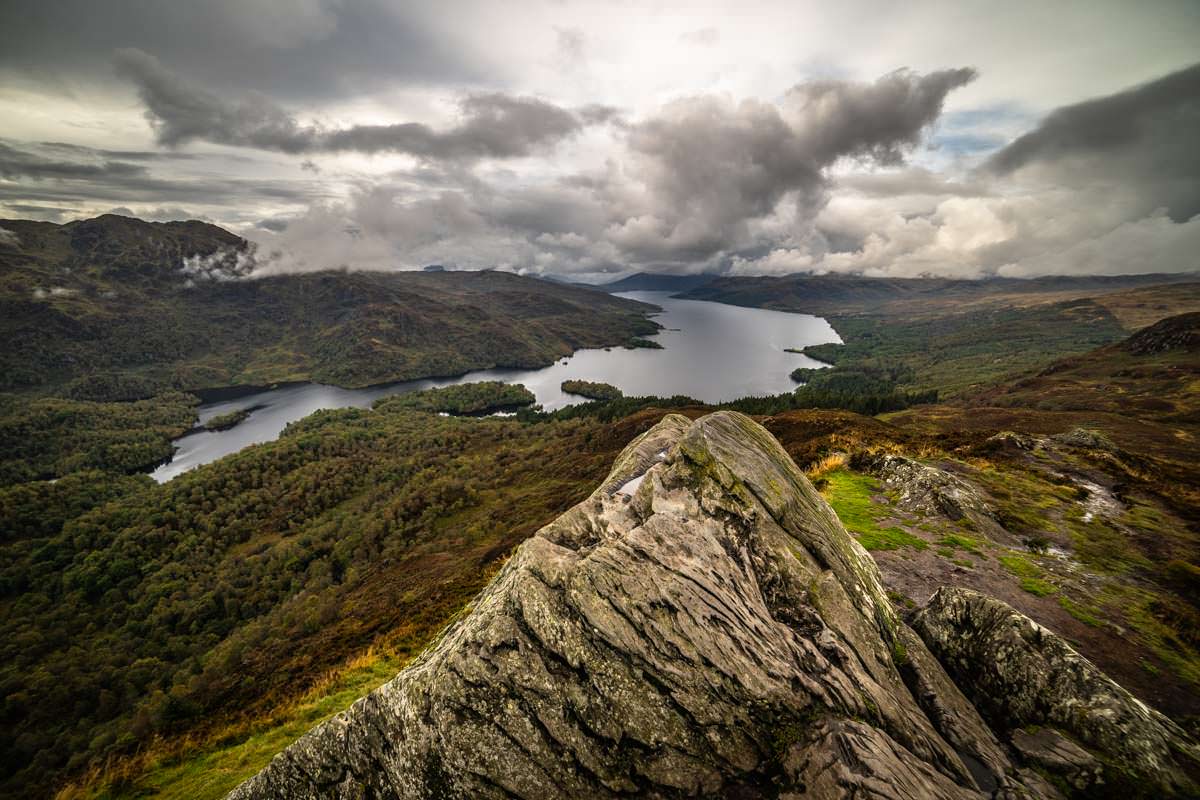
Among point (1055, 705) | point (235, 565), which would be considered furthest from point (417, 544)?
point (1055, 705)

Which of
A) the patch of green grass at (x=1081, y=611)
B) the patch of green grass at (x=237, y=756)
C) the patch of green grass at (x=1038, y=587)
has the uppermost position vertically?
the patch of green grass at (x=1081, y=611)

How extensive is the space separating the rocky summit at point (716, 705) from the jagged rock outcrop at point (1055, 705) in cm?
4

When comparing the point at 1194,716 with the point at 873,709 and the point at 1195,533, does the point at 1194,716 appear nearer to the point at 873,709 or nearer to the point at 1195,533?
the point at 873,709

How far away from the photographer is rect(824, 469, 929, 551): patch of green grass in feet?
61.6

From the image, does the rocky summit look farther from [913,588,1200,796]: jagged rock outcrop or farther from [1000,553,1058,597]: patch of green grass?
[1000,553,1058,597]: patch of green grass

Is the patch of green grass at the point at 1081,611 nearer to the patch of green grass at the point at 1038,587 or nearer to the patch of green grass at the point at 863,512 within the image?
the patch of green grass at the point at 1038,587

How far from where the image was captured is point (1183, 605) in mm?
14977

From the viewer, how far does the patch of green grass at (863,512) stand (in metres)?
18.8

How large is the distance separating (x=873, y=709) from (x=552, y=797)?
286 inches

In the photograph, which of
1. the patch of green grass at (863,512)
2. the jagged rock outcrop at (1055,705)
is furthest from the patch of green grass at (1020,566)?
the jagged rock outcrop at (1055,705)

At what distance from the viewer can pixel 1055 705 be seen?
33.3 ft

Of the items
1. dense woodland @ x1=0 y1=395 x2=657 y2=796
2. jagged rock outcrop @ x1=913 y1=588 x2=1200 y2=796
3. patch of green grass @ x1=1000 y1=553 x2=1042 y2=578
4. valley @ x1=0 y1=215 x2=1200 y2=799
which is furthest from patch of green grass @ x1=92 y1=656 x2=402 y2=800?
patch of green grass @ x1=1000 y1=553 x2=1042 y2=578

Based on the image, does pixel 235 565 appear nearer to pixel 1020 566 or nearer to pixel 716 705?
pixel 716 705

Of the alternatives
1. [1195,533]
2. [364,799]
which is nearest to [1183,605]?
[1195,533]
